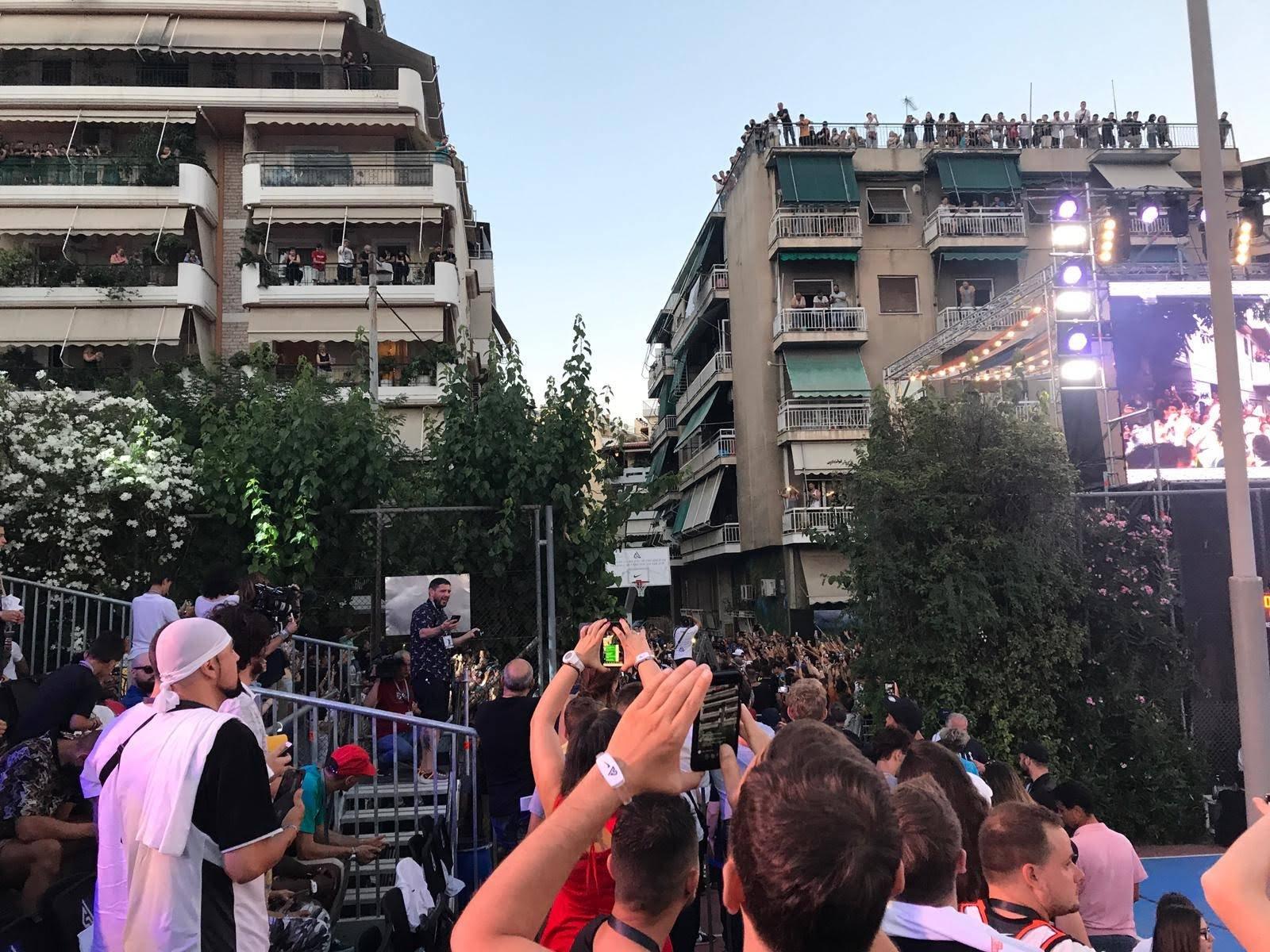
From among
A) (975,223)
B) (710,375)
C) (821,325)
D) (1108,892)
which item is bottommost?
(1108,892)

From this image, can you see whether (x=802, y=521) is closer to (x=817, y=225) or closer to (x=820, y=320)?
(x=820, y=320)

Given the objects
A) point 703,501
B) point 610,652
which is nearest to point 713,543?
point 703,501

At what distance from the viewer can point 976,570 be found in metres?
11.4

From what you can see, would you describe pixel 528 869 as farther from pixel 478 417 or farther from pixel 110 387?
pixel 110 387

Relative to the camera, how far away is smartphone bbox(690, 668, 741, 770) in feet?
6.59

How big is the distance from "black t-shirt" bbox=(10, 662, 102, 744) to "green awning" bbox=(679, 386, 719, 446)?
102 feet

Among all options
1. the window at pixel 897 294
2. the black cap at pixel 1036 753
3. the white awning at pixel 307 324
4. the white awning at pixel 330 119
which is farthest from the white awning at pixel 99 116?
the black cap at pixel 1036 753

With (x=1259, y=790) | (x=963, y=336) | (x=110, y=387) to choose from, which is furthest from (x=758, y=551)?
(x=1259, y=790)

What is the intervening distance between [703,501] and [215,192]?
67.7ft

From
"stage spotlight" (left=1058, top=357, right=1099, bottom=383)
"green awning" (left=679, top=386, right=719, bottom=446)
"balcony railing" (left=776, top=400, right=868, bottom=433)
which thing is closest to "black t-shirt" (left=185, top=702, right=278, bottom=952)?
"stage spotlight" (left=1058, top=357, right=1099, bottom=383)

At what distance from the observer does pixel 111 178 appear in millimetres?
25516

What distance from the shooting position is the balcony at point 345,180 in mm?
26031

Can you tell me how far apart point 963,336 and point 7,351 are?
922 inches

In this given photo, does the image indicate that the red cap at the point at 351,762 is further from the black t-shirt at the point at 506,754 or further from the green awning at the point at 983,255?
the green awning at the point at 983,255
